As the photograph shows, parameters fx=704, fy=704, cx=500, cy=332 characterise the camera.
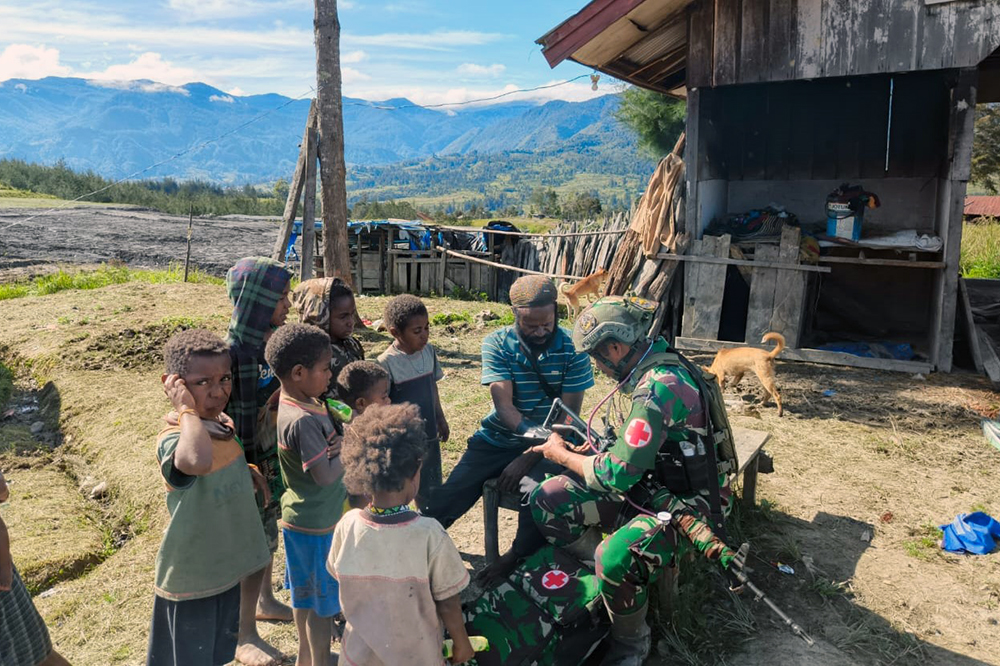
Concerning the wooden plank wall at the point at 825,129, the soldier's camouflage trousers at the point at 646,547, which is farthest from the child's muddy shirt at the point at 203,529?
the wooden plank wall at the point at 825,129

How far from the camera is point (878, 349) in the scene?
9125mm

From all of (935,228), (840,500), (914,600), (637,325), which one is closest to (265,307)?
(637,325)

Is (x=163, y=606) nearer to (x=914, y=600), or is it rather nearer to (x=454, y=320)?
(x=914, y=600)

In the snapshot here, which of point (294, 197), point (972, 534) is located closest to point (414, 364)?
point (972, 534)

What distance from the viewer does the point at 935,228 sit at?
31.1 ft

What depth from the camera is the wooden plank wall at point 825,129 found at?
9867mm

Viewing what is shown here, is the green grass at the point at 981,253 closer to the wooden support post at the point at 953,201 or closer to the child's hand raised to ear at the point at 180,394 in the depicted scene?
the wooden support post at the point at 953,201

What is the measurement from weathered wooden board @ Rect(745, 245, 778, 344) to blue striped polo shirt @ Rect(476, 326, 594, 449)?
18.5 ft

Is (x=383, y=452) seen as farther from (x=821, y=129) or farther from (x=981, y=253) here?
(x=981, y=253)

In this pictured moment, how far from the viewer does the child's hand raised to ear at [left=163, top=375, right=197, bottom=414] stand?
2646mm

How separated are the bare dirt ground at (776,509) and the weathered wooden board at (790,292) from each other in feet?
1.62

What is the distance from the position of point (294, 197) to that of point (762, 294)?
6256mm

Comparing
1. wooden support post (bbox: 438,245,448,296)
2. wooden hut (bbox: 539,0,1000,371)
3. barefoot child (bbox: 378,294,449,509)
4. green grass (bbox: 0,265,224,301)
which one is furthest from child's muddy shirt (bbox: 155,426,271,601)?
wooden support post (bbox: 438,245,448,296)

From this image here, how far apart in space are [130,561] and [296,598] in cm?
207
